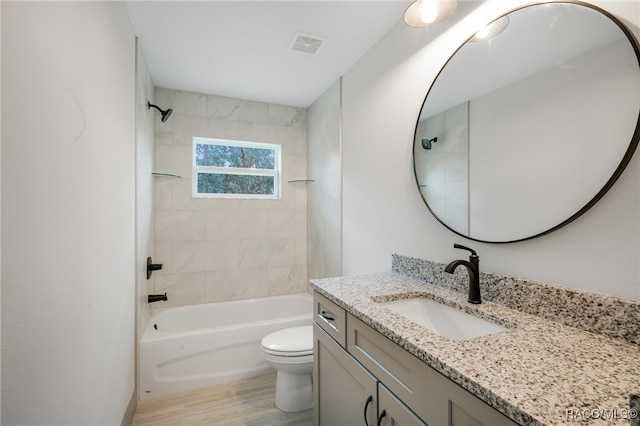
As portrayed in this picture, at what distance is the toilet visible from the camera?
186cm

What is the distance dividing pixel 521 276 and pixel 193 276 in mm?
2730

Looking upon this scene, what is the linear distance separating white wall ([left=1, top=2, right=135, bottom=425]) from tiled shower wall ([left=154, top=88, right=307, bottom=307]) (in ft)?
4.05

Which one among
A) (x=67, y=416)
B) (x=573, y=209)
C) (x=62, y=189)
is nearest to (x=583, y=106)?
(x=573, y=209)

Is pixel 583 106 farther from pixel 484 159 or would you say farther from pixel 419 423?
pixel 419 423

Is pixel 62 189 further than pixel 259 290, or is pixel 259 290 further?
pixel 259 290

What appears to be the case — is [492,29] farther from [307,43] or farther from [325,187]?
[325,187]

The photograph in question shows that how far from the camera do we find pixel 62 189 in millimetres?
951

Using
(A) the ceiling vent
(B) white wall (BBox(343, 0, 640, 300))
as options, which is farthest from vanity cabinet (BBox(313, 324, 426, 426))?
(A) the ceiling vent

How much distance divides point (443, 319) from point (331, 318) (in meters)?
0.50

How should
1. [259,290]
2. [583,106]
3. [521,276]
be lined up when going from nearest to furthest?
[583,106] < [521,276] < [259,290]

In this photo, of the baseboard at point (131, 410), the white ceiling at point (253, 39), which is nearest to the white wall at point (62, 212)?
the baseboard at point (131, 410)

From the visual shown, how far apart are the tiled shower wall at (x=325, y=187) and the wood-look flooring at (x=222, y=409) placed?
1100mm

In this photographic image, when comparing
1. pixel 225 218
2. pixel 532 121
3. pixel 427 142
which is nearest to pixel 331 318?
pixel 427 142

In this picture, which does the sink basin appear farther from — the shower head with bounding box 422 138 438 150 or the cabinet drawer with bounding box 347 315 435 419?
the shower head with bounding box 422 138 438 150
